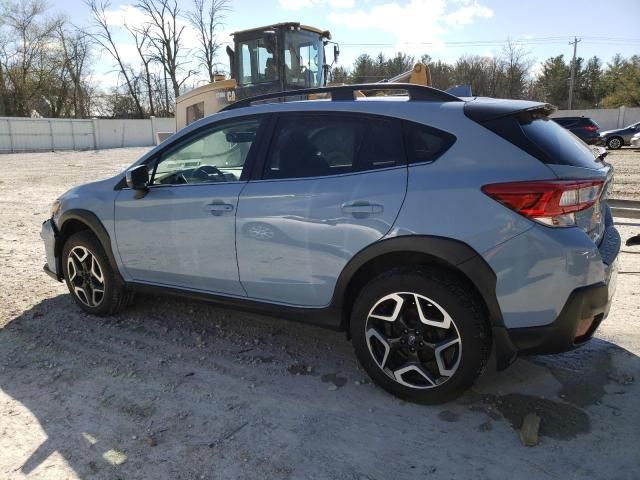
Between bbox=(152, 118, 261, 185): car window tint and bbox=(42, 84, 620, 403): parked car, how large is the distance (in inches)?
0.6

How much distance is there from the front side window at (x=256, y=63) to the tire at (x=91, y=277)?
22.7 feet

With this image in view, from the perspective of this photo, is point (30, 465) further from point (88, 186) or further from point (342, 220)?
point (88, 186)

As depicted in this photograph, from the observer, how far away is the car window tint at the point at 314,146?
3107 mm

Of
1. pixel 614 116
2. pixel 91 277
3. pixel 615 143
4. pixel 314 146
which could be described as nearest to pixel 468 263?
pixel 314 146

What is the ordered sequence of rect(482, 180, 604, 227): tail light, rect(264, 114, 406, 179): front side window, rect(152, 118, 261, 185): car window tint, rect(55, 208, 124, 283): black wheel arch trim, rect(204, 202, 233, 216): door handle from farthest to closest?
rect(55, 208, 124, 283): black wheel arch trim < rect(152, 118, 261, 185): car window tint < rect(204, 202, 233, 216): door handle < rect(264, 114, 406, 179): front side window < rect(482, 180, 604, 227): tail light

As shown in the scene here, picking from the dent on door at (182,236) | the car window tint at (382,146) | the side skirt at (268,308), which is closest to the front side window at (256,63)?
the dent on door at (182,236)

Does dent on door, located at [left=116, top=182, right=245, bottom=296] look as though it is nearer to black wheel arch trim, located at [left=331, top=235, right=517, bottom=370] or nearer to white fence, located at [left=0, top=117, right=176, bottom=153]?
black wheel arch trim, located at [left=331, top=235, right=517, bottom=370]

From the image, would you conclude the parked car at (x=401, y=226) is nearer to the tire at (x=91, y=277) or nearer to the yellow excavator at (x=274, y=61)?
the tire at (x=91, y=277)

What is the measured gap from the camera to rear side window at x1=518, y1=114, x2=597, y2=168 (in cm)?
268

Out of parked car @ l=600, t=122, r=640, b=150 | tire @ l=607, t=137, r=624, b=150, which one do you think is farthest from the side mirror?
tire @ l=607, t=137, r=624, b=150

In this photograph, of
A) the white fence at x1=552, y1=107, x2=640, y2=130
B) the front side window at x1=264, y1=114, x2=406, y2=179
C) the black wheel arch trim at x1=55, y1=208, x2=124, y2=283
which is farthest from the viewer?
the white fence at x1=552, y1=107, x2=640, y2=130

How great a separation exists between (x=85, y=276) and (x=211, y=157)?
166 centimetres

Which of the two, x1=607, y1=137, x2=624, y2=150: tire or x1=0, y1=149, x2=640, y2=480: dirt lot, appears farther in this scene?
x1=607, y1=137, x2=624, y2=150: tire

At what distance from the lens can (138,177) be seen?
151 inches
